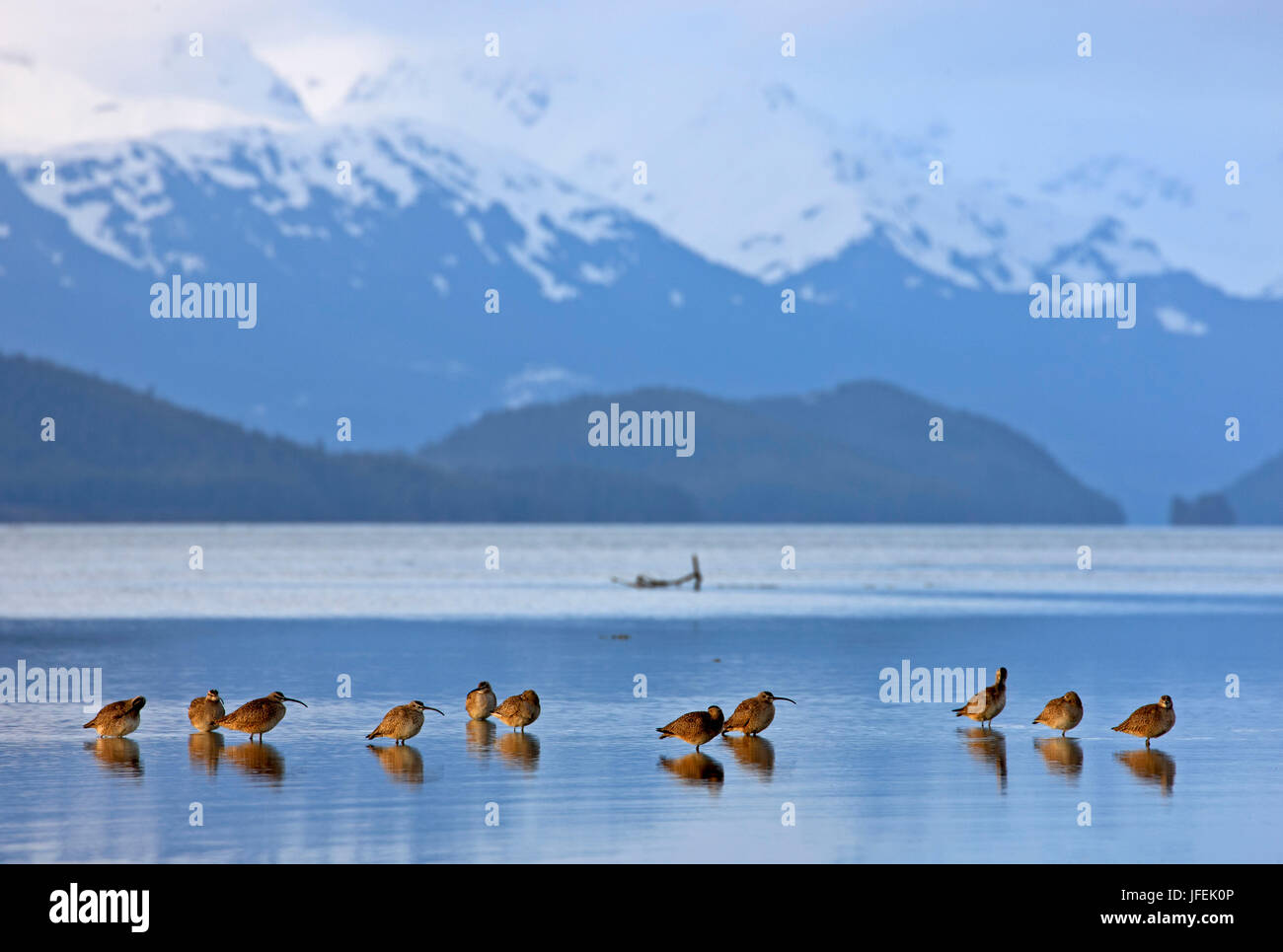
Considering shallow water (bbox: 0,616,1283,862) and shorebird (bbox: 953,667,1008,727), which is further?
shorebird (bbox: 953,667,1008,727)

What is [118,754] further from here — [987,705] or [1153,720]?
[1153,720]

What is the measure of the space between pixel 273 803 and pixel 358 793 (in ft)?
4.70

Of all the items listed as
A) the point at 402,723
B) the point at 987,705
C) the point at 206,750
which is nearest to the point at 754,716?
the point at 987,705

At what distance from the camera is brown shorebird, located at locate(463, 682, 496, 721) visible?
113 feet

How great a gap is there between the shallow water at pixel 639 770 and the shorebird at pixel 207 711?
49 centimetres

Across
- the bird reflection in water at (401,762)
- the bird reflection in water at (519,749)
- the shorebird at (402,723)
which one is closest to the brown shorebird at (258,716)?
the shorebird at (402,723)

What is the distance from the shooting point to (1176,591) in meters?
102

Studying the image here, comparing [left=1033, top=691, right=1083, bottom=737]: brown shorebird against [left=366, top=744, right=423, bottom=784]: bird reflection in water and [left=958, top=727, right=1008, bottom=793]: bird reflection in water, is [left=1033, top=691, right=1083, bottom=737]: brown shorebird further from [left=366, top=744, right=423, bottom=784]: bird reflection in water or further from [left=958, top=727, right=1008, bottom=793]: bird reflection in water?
[left=366, top=744, right=423, bottom=784]: bird reflection in water

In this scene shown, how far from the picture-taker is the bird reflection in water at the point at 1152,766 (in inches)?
1065

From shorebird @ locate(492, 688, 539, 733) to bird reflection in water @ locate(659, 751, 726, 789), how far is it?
155 inches

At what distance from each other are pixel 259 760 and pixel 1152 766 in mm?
14441

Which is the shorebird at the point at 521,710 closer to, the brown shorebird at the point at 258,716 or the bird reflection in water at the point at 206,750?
the brown shorebird at the point at 258,716

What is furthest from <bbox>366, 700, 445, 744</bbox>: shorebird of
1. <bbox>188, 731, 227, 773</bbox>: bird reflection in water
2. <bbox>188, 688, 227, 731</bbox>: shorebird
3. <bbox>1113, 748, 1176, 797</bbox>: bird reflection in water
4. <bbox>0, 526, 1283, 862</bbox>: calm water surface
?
<bbox>1113, 748, 1176, 797</bbox>: bird reflection in water
